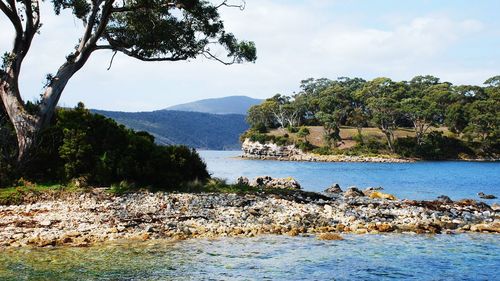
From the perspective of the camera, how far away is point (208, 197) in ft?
82.8

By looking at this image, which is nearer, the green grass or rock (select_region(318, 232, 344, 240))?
rock (select_region(318, 232, 344, 240))

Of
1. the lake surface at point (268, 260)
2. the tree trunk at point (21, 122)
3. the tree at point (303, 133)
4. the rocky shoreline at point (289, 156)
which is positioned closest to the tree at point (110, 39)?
the tree trunk at point (21, 122)

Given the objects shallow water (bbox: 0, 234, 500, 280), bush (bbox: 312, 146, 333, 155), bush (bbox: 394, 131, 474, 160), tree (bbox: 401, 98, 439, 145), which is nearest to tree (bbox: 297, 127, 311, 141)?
bush (bbox: 312, 146, 333, 155)

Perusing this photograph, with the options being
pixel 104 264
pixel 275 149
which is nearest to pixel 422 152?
pixel 275 149

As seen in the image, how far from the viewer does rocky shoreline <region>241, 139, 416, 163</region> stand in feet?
404

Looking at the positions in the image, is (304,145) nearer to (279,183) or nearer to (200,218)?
(279,183)

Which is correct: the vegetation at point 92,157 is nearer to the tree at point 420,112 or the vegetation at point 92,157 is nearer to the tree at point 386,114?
the tree at point 420,112

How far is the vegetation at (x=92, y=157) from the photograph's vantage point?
26.3m

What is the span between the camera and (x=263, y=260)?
51.4 feet

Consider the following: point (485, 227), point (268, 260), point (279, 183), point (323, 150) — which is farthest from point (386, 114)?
point (268, 260)

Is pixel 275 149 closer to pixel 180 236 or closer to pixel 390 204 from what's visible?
pixel 390 204

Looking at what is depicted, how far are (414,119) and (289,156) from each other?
111ft

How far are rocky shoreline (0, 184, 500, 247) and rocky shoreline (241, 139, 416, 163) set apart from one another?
318ft

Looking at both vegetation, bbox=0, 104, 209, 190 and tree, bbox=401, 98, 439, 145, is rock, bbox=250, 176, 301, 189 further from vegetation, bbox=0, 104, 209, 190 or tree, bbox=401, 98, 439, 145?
tree, bbox=401, 98, 439, 145
